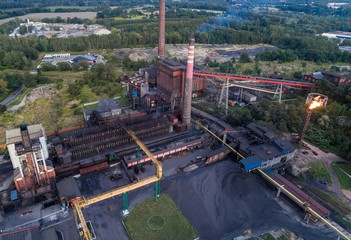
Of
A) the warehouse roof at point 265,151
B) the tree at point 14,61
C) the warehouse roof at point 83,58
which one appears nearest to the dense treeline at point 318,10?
the warehouse roof at point 83,58

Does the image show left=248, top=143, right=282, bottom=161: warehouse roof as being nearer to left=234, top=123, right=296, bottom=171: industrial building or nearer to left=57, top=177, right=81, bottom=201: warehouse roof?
left=234, top=123, right=296, bottom=171: industrial building

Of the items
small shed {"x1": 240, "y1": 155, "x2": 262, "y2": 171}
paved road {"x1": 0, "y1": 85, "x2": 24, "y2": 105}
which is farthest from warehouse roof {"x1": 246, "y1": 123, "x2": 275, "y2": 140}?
paved road {"x1": 0, "y1": 85, "x2": 24, "y2": 105}

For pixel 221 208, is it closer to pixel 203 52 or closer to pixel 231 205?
pixel 231 205

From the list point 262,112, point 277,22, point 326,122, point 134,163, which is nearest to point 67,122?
point 134,163

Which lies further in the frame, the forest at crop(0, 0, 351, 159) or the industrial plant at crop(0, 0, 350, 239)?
the forest at crop(0, 0, 351, 159)

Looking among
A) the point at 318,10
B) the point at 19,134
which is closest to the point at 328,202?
the point at 19,134
